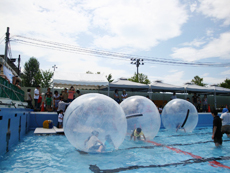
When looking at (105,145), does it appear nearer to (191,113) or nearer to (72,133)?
(72,133)

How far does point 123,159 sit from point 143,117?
182cm

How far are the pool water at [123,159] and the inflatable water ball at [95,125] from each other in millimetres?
389

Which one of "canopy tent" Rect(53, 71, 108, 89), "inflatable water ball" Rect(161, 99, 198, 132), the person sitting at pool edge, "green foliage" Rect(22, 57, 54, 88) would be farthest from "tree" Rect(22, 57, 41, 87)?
the person sitting at pool edge

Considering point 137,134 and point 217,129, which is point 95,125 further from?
point 217,129

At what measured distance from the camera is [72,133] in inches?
174

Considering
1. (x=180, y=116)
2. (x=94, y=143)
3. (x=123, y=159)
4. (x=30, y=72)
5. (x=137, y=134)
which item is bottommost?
(x=123, y=159)

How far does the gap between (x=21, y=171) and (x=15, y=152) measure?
166 centimetres

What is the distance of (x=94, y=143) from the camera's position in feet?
14.1

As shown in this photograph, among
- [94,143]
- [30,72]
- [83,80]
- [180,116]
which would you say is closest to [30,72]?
[30,72]

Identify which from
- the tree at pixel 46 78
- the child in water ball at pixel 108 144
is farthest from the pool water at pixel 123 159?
the tree at pixel 46 78

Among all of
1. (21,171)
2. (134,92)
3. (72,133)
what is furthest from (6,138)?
(134,92)

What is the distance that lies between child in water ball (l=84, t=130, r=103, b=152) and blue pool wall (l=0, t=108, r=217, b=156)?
2.05 meters

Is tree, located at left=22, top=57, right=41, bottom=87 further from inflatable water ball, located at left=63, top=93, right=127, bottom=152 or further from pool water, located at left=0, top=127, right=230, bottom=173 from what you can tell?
inflatable water ball, located at left=63, top=93, right=127, bottom=152

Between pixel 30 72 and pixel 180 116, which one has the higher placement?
pixel 30 72
